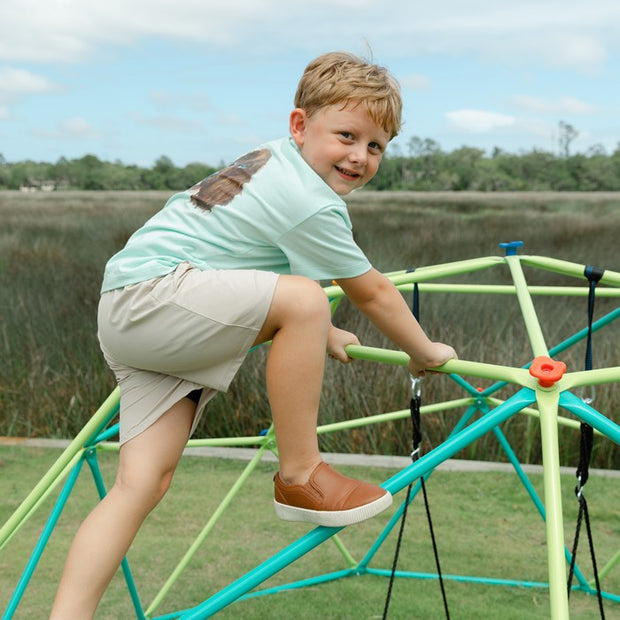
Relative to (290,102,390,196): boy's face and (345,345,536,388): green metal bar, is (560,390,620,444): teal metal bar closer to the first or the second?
(345,345,536,388): green metal bar

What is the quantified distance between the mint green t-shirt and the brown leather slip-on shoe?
1.17ft

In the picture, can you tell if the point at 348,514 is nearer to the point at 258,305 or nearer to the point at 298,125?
the point at 258,305

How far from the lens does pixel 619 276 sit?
213 cm

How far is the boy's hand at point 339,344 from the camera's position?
1829 mm

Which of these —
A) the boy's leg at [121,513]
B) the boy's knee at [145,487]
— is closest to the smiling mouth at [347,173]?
the boy's leg at [121,513]

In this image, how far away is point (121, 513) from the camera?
156 centimetres

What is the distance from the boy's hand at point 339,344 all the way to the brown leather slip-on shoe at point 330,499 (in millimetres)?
294

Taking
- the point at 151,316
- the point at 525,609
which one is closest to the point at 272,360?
the point at 151,316

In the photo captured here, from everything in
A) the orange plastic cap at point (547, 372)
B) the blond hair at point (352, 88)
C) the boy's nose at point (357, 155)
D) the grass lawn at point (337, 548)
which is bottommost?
the grass lawn at point (337, 548)

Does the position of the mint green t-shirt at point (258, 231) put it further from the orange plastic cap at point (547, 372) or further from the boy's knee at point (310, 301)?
the orange plastic cap at point (547, 372)

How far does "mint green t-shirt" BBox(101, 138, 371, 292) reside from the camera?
1.61 meters

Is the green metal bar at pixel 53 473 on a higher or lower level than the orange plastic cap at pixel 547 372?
lower

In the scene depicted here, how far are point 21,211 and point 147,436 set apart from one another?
11.8 m

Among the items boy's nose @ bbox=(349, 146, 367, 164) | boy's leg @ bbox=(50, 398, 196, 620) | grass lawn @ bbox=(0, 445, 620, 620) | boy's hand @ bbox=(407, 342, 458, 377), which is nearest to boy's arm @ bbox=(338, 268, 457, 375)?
boy's hand @ bbox=(407, 342, 458, 377)
